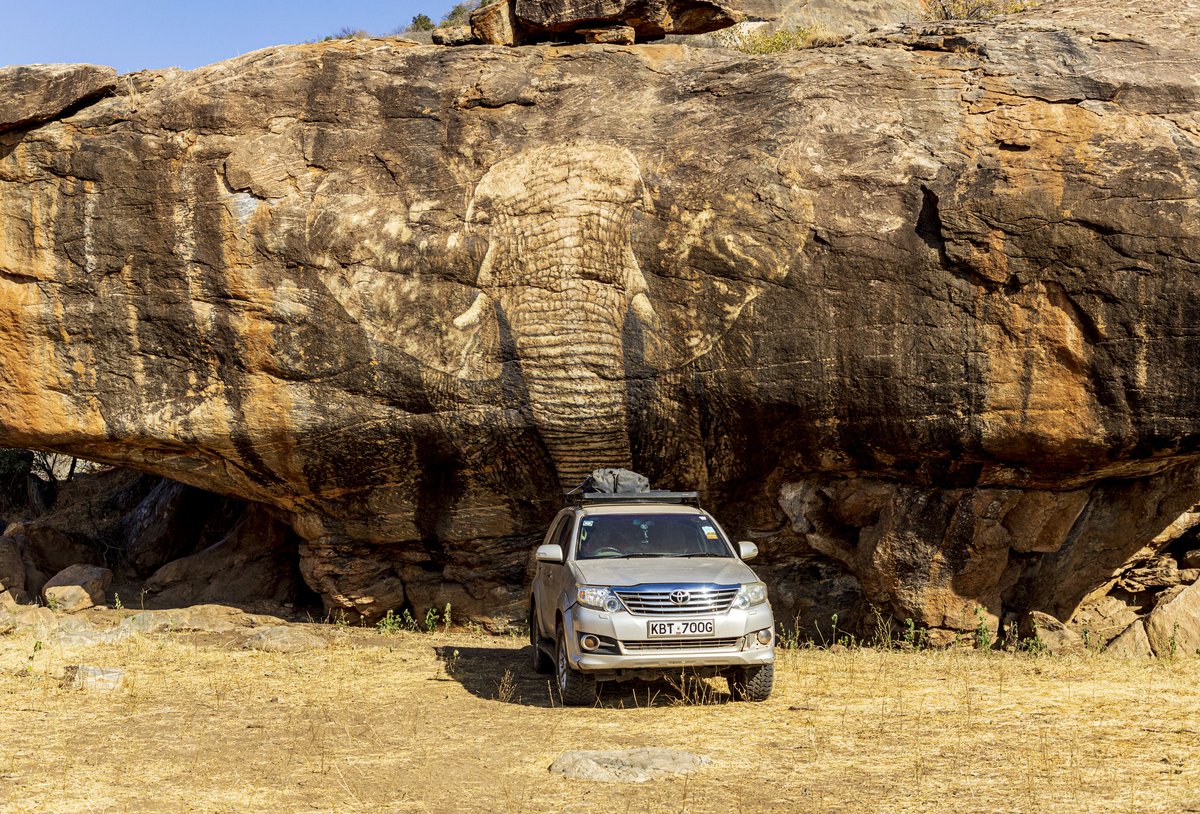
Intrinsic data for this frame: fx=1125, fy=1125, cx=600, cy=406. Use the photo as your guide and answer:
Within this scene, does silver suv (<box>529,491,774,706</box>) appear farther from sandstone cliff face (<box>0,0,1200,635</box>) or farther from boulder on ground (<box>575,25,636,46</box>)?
boulder on ground (<box>575,25,636,46</box>)

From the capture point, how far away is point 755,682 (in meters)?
8.74

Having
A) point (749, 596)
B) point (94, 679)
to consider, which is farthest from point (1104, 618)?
point (94, 679)

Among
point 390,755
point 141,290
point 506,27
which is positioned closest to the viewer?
point 390,755

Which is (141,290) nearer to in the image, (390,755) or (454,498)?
(454,498)

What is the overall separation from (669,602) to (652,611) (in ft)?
0.47

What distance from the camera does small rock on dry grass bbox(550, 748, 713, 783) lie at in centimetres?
644

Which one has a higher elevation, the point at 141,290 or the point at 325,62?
the point at 325,62

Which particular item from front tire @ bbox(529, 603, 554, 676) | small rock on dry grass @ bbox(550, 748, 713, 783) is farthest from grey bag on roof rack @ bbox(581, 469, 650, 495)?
small rock on dry grass @ bbox(550, 748, 713, 783)

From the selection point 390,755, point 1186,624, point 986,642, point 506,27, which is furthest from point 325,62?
point 1186,624

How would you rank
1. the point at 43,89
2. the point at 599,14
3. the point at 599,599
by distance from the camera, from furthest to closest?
the point at 599,14 < the point at 43,89 < the point at 599,599

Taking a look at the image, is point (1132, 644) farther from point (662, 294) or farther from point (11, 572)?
point (11, 572)

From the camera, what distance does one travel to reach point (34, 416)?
12.6m

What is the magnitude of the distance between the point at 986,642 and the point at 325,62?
9759 millimetres

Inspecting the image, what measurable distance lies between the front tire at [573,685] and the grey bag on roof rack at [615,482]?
92.1 inches
